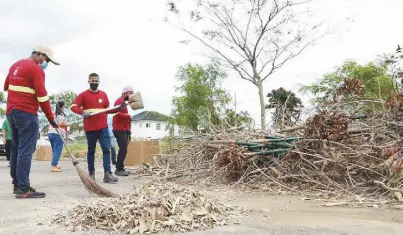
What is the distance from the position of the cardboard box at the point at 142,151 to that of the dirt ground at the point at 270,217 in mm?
4249

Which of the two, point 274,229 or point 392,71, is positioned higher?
point 392,71

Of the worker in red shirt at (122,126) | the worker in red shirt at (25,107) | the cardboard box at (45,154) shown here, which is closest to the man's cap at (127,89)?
the worker in red shirt at (122,126)

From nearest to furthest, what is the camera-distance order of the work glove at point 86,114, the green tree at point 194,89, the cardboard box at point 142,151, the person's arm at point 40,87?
1. the person's arm at point 40,87
2. the work glove at point 86,114
3. the cardboard box at point 142,151
4. the green tree at point 194,89

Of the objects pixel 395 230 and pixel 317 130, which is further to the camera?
pixel 317 130

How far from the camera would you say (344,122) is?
5.99 m

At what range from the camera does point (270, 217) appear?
4.40m

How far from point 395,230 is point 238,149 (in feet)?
10.3

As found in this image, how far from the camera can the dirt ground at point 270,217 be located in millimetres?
3842

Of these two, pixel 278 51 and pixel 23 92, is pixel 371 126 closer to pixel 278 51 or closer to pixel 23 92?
pixel 23 92

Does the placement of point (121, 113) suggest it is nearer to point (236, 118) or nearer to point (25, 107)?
point (236, 118)

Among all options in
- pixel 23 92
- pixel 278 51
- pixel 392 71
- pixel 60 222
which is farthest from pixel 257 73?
pixel 60 222

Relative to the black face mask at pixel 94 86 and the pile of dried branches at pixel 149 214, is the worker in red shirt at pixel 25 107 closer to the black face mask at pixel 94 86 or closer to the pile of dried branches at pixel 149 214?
the pile of dried branches at pixel 149 214

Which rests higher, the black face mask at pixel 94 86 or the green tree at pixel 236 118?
the black face mask at pixel 94 86

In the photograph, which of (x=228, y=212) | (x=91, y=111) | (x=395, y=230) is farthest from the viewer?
(x=91, y=111)
